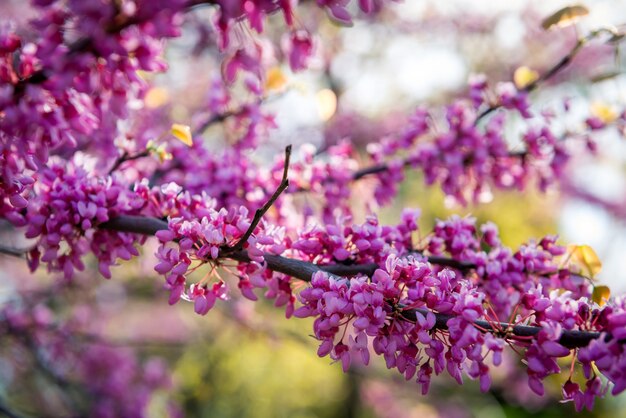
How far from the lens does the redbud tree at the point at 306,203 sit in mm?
1163

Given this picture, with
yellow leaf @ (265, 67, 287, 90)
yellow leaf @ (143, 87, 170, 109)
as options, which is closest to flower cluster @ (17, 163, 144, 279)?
yellow leaf @ (143, 87, 170, 109)

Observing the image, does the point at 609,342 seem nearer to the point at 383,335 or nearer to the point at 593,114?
the point at 383,335

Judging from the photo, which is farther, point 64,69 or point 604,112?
point 604,112

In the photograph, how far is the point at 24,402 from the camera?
5957mm

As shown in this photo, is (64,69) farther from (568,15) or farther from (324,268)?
(568,15)

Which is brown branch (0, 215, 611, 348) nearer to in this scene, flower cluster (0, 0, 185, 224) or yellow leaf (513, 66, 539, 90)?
flower cluster (0, 0, 185, 224)

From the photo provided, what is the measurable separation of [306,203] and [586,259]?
0.97m

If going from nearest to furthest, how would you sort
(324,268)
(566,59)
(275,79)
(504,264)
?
(324,268) → (504,264) → (566,59) → (275,79)

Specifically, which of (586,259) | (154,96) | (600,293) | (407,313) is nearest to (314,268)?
(407,313)

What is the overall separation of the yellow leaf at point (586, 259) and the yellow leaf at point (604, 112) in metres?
0.84

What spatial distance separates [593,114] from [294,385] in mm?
6947

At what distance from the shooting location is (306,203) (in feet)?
7.24

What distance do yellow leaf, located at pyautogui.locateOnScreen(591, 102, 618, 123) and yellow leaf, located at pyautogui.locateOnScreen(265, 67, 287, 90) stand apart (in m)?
1.17

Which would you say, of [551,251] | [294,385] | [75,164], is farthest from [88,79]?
[294,385]
